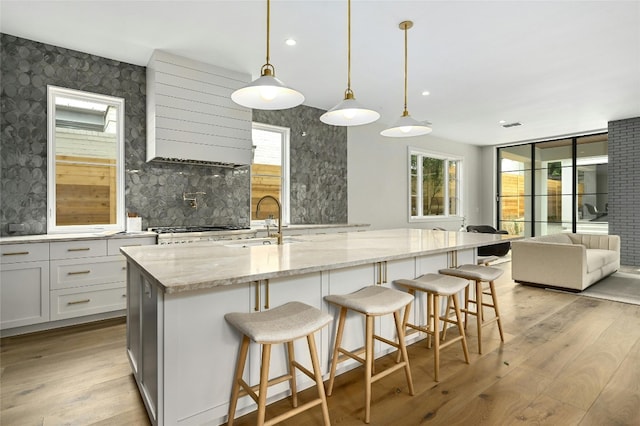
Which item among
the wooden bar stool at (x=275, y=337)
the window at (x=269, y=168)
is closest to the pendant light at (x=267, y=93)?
the wooden bar stool at (x=275, y=337)

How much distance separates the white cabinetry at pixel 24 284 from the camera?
2.89 metres

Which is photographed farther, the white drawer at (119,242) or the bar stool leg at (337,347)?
the white drawer at (119,242)

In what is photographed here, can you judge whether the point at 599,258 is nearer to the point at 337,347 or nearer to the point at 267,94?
the point at 337,347

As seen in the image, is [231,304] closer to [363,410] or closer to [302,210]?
[363,410]

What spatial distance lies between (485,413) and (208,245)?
2010mm

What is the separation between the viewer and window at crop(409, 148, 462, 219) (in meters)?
7.33

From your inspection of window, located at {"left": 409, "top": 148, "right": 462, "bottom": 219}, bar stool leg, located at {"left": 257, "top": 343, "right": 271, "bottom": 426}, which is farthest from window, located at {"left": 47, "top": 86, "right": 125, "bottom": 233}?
window, located at {"left": 409, "top": 148, "right": 462, "bottom": 219}

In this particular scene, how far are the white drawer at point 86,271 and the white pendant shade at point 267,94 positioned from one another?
2.22 metres

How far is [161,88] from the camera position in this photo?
3.63m

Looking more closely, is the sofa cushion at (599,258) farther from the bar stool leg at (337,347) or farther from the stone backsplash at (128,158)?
the bar stool leg at (337,347)

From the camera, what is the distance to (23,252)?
9.68 feet

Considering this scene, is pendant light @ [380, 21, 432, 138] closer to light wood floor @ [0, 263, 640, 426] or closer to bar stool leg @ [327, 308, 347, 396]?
bar stool leg @ [327, 308, 347, 396]

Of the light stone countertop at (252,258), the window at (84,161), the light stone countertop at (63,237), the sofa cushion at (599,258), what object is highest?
the window at (84,161)

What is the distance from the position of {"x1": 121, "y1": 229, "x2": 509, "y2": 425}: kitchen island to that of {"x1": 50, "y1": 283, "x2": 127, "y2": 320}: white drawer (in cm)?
126
